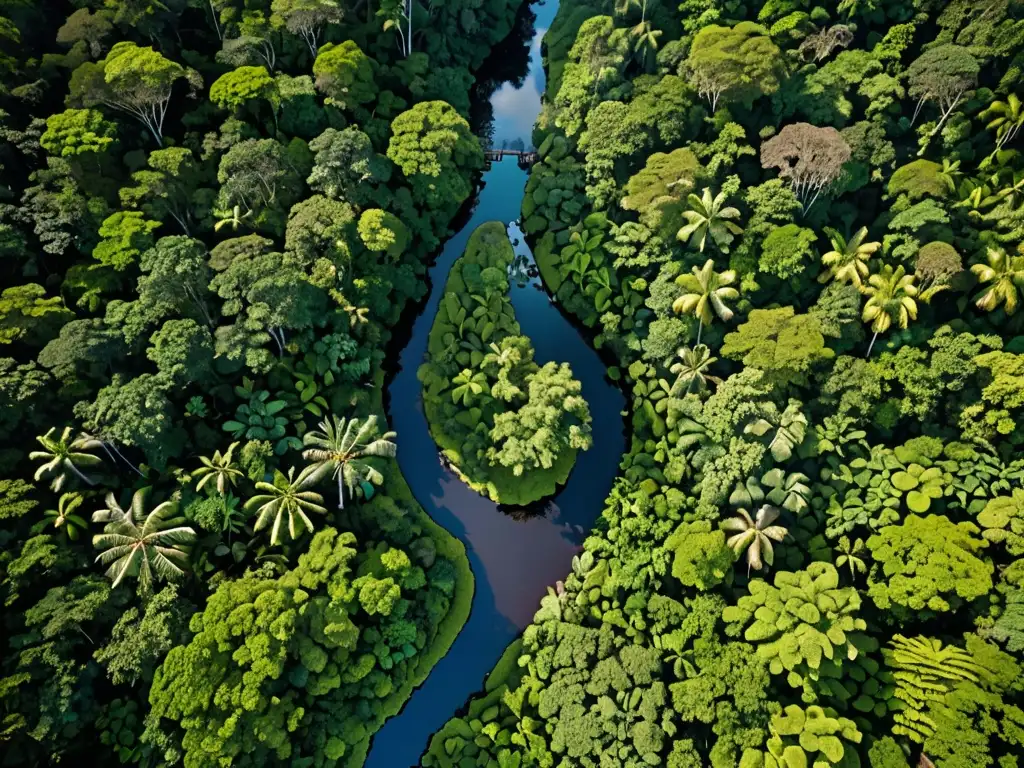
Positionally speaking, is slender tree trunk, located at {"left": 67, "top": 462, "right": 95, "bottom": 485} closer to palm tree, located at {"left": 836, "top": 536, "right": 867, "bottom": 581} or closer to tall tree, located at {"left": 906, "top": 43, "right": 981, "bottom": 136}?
palm tree, located at {"left": 836, "top": 536, "right": 867, "bottom": 581}

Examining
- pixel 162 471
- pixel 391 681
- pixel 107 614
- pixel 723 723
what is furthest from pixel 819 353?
pixel 107 614

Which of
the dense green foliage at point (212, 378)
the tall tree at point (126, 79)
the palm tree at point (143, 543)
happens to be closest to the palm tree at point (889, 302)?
the dense green foliage at point (212, 378)

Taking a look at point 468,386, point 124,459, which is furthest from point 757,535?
point 124,459

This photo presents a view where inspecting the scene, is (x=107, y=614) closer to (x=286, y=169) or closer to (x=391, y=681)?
(x=391, y=681)

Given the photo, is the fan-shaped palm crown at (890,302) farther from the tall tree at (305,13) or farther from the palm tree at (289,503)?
the tall tree at (305,13)

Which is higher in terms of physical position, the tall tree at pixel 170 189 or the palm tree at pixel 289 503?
the tall tree at pixel 170 189

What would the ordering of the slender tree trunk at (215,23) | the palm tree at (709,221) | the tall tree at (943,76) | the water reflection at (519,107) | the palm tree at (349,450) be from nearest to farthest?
the palm tree at (349,450) < the palm tree at (709,221) < the tall tree at (943,76) < the slender tree trunk at (215,23) < the water reflection at (519,107)

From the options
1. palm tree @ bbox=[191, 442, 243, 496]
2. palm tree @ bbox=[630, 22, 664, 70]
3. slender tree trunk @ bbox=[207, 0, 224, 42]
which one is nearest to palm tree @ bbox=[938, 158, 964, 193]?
palm tree @ bbox=[630, 22, 664, 70]
